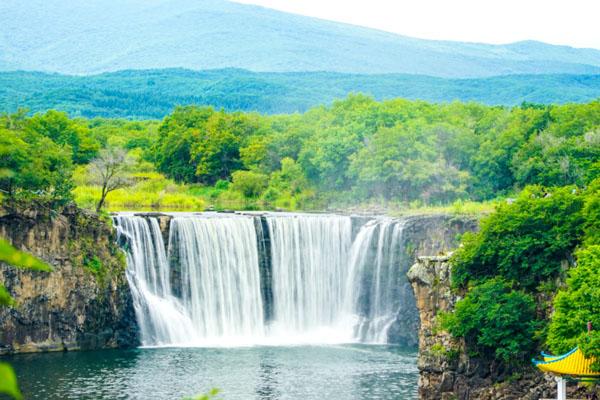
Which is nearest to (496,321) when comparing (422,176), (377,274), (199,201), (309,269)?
(377,274)

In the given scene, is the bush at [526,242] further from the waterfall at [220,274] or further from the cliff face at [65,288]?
the waterfall at [220,274]

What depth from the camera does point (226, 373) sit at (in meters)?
41.2

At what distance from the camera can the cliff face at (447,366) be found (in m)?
34.5

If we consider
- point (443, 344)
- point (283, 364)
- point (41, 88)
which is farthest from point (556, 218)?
point (41, 88)

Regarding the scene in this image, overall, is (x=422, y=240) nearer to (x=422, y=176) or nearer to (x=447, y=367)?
(x=422, y=176)

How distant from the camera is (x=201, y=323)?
5394 centimetres

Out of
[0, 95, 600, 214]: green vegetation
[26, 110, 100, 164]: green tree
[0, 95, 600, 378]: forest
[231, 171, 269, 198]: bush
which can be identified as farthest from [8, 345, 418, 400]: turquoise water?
[26, 110, 100, 164]: green tree

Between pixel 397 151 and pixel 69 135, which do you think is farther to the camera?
pixel 69 135

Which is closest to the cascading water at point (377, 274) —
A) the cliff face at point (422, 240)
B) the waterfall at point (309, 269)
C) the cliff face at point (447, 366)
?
the cliff face at point (422, 240)

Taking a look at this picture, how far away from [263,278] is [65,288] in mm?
11452

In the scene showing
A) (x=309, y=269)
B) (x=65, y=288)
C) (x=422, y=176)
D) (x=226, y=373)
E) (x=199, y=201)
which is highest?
(x=422, y=176)

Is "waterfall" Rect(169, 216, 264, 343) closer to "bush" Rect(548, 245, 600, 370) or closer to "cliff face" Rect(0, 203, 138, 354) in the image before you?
"cliff face" Rect(0, 203, 138, 354)

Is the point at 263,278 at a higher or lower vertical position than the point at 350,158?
lower

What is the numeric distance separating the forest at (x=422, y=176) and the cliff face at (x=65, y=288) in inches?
52.2
